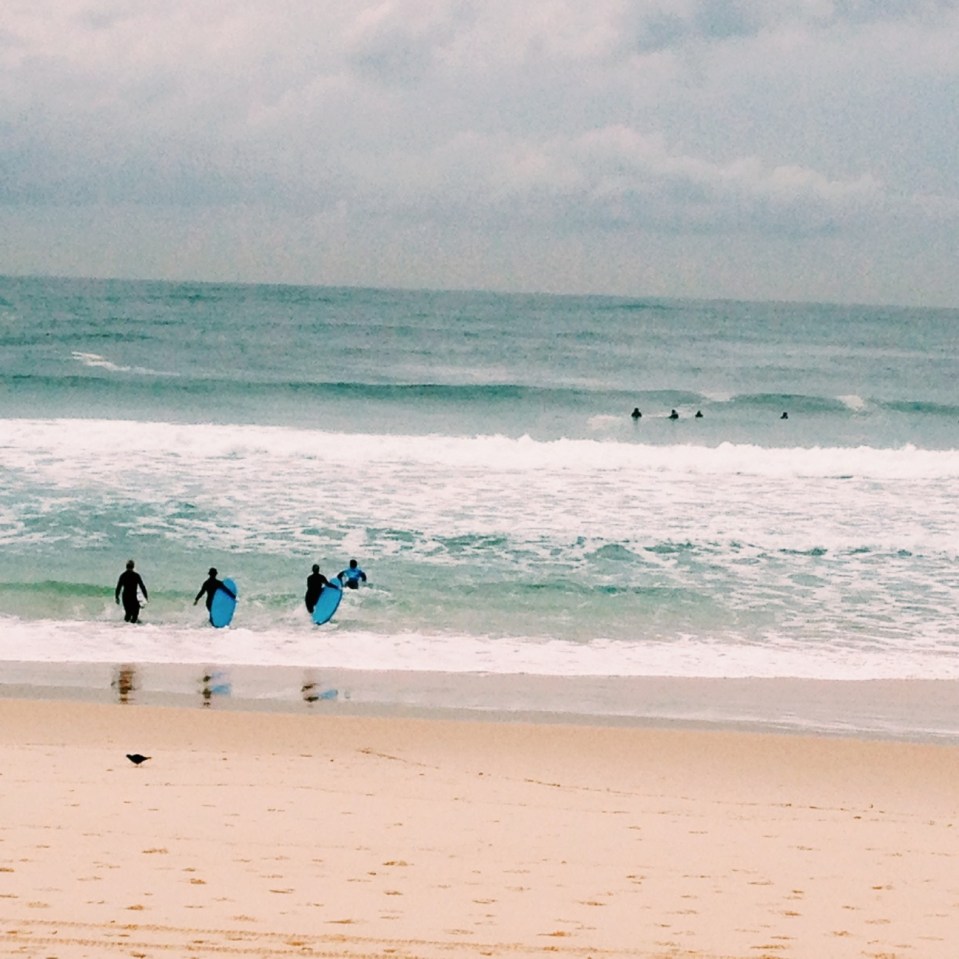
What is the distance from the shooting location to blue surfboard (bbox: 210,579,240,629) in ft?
49.9

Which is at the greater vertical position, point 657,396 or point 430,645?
point 657,396

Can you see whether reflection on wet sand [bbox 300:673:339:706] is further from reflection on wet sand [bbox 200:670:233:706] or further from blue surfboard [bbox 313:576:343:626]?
blue surfboard [bbox 313:576:343:626]

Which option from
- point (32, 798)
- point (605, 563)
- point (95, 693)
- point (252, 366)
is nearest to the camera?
point (32, 798)

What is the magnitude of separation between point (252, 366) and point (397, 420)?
51.9 ft

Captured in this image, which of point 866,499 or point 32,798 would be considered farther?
point 866,499

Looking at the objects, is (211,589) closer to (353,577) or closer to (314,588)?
(314,588)

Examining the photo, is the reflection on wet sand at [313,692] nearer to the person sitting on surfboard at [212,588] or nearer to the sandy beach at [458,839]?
the sandy beach at [458,839]

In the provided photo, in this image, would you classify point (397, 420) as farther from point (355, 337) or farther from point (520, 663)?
point (355, 337)

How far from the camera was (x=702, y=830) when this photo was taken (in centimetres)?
862

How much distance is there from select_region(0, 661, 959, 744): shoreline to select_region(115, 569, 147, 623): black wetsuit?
5.92 feet

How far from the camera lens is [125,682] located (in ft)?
41.9

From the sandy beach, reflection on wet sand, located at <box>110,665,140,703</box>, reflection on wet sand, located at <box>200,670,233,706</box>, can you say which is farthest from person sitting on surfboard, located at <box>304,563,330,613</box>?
the sandy beach

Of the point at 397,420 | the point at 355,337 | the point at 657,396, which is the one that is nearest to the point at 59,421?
the point at 397,420

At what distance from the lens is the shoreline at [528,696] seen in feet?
39.0
